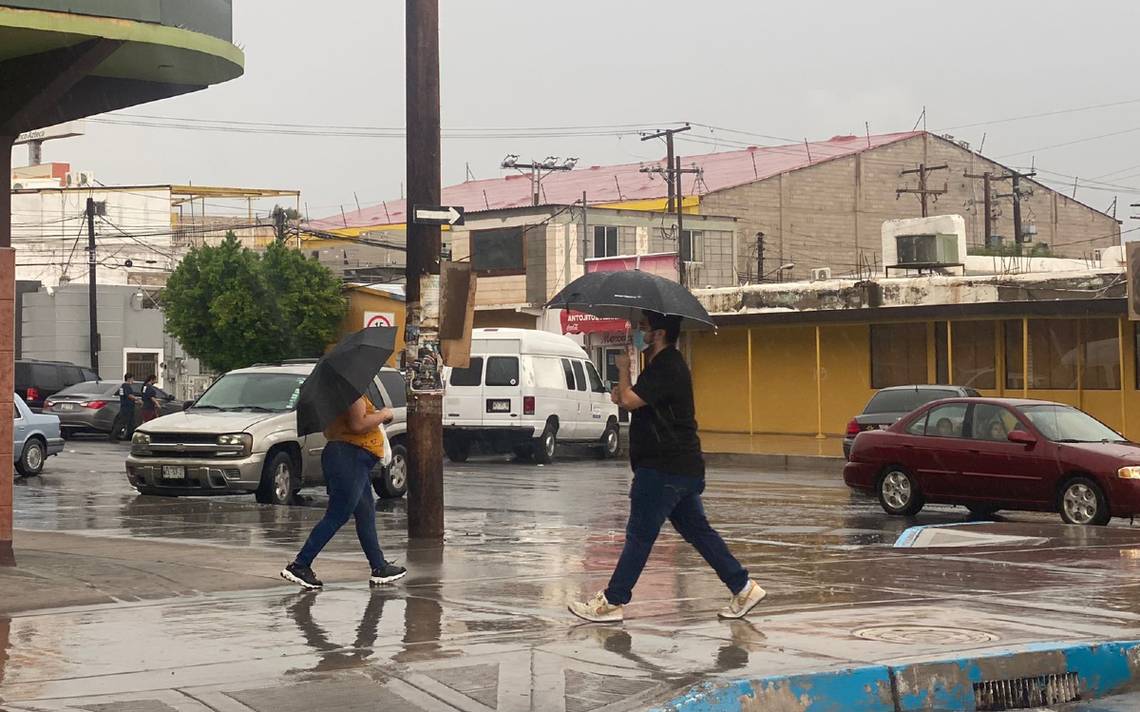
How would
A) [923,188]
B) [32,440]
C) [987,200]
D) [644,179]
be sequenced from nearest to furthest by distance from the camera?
[32,440] < [923,188] < [987,200] < [644,179]

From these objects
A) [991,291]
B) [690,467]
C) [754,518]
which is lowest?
[754,518]

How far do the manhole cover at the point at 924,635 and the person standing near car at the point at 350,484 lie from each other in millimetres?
3669

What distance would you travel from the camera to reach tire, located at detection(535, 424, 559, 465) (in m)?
30.8

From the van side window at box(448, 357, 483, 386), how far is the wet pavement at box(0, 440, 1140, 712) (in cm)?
1350

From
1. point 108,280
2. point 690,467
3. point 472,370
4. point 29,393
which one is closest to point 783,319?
point 472,370

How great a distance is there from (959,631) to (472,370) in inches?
897

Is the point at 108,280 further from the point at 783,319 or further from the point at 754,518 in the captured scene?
the point at 754,518

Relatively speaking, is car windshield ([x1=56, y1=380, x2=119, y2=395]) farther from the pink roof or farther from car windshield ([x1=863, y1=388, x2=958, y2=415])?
the pink roof

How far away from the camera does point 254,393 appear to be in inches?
774

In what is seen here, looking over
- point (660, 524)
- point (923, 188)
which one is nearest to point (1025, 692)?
point (660, 524)

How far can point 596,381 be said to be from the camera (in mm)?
32844

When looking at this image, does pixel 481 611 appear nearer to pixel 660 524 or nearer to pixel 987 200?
pixel 660 524

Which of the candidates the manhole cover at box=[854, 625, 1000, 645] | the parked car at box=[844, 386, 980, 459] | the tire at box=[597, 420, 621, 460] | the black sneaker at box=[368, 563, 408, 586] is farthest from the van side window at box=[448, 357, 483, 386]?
the manhole cover at box=[854, 625, 1000, 645]

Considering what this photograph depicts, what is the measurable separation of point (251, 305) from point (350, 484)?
36309 millimetres
